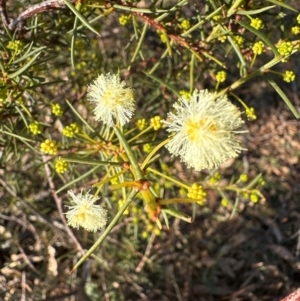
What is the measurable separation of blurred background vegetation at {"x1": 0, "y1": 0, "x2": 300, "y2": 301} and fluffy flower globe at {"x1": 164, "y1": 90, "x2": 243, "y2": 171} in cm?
76

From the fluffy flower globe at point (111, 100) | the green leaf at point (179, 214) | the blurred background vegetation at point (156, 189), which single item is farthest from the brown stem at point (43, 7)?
the green leaf at point (179, 214)

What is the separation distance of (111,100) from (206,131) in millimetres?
354

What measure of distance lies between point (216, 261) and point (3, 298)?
5.60ft

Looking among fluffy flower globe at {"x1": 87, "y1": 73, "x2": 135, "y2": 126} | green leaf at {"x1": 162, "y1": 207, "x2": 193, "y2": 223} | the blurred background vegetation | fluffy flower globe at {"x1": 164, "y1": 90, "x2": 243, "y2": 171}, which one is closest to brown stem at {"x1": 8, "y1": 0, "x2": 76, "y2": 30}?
the blurred background vegetation

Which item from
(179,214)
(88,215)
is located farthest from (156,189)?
(179,214)

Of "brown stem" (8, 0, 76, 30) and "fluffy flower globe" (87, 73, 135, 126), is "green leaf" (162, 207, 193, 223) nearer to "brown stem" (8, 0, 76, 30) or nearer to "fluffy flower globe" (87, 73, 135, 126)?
"fluffy flower globe" (87, 73, 135, 126)

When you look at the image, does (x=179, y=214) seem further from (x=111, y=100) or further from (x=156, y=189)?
(x=156, y=189)

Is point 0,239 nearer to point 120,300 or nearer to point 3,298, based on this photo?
point 3,298

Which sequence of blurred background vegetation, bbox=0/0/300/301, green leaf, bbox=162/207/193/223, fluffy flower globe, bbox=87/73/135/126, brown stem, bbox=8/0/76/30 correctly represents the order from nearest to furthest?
1. green leaf, bbox=162/207/193/223
2. fluffy flower globe, bbox=87/73/135/126
3. brown stem, bbox=8/0/76/30
4. blurred background vegetation, bbox=0/0/300/301

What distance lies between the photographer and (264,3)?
6.63 ft

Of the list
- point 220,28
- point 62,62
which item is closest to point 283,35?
point 220,28

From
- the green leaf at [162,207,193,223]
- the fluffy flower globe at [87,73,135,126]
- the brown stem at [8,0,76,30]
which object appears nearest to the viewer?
the green leaf at [162,207,193,223]

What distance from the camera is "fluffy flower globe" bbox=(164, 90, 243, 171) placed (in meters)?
1.29

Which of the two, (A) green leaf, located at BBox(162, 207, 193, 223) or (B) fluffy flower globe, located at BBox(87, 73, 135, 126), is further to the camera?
(B) fluffy flower globe, located at BBox(87, 73, 135, 126)
